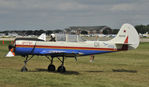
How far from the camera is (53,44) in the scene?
12.4 m

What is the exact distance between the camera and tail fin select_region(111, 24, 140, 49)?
44.7ft

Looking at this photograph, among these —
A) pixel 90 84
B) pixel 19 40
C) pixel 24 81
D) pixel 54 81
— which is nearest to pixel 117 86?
pixel 90 84

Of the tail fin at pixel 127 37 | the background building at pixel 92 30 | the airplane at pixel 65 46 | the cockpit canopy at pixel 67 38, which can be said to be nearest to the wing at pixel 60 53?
the airplane at pixel 65 46

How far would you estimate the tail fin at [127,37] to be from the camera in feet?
44.7

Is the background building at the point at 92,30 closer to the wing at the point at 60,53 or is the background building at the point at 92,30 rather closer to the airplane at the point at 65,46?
the airplane at the point at 65,46

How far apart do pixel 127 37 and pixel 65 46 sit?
3927mm

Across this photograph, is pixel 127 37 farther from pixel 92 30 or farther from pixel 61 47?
pixel 92 30

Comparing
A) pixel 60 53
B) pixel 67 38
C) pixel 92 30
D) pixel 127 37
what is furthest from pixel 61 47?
pixel 92 30

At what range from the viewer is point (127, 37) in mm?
13672

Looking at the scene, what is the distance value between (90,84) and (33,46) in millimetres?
4456

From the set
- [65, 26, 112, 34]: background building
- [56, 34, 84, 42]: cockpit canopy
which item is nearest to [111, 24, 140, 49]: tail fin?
[56, 34, 84, 42]: cockpit canopy

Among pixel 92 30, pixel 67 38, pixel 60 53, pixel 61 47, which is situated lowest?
pixel 60 53

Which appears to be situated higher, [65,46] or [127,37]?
[127,37]

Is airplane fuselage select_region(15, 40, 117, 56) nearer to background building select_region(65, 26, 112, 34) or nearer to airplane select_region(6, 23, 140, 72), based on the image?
airplane select_region(6, 23, 140, 72)
